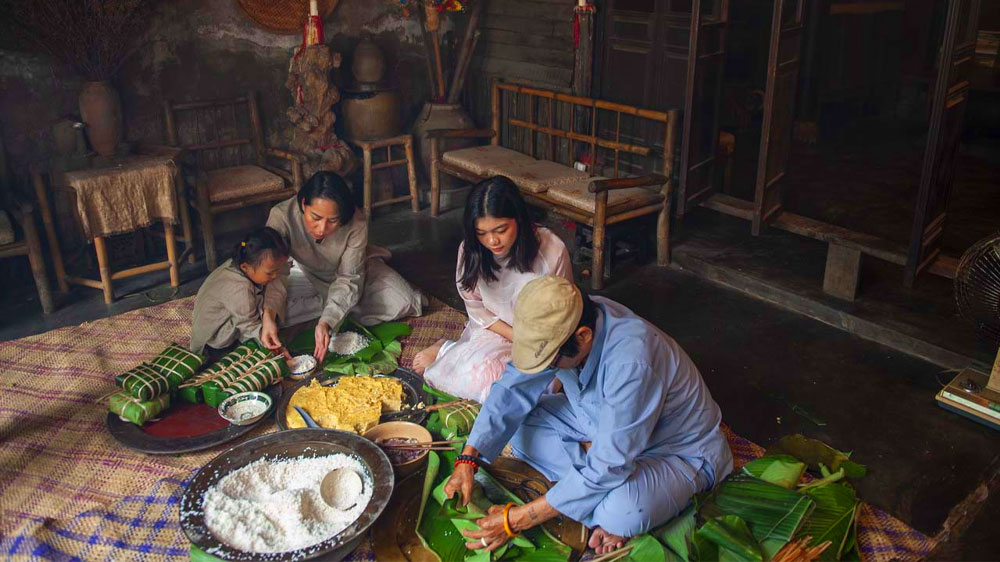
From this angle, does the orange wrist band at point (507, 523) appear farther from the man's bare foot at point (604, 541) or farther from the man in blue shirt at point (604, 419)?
the man's bare foot at point (604, 541)

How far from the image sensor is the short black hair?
2.29m

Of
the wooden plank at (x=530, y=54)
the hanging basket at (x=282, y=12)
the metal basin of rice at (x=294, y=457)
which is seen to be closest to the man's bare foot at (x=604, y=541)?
the metal basin of rice at (x=294, y=457)

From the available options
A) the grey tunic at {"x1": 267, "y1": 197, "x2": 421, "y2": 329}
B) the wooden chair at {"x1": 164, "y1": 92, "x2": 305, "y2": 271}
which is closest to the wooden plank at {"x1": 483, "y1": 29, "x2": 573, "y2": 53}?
the wooden chair at {"x1": 164, "y1": 92, "x2": 305, "y2": 271}

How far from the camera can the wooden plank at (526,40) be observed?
5744mm

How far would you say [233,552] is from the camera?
7.66 ft

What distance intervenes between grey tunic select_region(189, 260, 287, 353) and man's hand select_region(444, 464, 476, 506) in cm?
152

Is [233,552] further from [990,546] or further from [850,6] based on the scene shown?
[850,6]

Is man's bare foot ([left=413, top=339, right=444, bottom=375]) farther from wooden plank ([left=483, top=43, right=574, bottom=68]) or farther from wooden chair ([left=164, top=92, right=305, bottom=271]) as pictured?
wooden plank ([left=483, top=43, right=574, bottom=68])

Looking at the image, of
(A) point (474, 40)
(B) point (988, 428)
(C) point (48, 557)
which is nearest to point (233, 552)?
(C) point (48, 557)

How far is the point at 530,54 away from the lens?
19.7 feet

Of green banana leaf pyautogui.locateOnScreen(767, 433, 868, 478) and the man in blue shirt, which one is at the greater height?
the man in blue shirt

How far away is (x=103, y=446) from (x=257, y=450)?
78cm

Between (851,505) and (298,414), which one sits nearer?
(851,505)

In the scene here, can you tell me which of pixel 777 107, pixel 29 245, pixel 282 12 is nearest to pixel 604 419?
pixel 777 107
